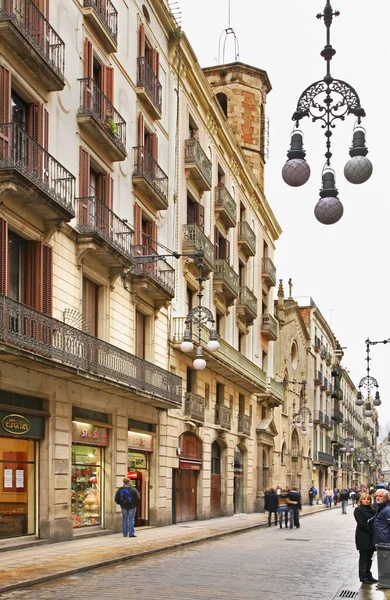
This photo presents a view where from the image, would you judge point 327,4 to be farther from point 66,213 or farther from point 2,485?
point 2,485

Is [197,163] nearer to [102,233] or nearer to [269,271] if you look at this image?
[102,233]

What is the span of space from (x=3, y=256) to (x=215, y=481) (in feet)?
68.2

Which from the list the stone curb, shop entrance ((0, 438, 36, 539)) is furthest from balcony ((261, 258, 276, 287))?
shop entrance ((0, 438, 36, 539))

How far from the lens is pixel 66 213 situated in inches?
760

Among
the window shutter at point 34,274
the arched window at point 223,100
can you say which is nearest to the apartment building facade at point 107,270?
the window shutter at point 34,274

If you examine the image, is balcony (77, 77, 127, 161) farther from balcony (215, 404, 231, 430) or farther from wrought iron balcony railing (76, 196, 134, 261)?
balcony (215, 404, 231, 430)

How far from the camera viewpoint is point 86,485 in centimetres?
2272

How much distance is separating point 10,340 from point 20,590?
16.7ft

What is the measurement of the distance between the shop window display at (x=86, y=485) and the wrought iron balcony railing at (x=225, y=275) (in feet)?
45.3

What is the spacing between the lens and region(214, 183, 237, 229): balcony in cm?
3703

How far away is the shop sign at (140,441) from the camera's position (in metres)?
25.9

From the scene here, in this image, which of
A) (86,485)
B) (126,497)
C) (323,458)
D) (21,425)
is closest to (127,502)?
(126,497)

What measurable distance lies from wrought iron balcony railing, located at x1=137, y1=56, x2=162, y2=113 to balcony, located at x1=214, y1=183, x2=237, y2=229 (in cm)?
828

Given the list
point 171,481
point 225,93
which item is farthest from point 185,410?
point 225,93
